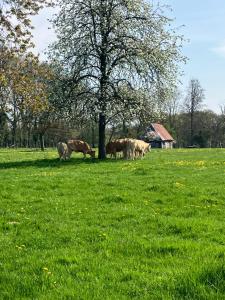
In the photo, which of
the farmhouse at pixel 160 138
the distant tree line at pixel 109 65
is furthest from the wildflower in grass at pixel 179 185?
the farmhouse at pixel 160 138

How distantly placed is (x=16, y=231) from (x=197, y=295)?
6.11m

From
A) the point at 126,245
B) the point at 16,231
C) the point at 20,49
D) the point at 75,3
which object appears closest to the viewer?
the point at 126,245

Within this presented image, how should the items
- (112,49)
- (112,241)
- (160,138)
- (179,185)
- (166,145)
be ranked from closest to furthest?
(112,241) < (179,185) < (112,49) < (160,138) < (166,145)

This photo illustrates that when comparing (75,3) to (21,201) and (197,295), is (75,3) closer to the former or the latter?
(21,201)

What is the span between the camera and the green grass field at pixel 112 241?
7.65m

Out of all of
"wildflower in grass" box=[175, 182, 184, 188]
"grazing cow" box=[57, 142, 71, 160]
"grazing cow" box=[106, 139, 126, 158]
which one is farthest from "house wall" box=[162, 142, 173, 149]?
"wildflower in grass" box=[175, 182, 184, 188]

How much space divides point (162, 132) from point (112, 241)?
106m

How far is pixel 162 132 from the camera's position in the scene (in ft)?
381

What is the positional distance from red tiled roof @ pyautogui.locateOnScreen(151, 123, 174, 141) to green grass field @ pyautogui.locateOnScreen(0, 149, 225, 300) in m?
93.6

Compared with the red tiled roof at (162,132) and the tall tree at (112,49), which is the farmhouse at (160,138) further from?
the tall tree at (112,49)

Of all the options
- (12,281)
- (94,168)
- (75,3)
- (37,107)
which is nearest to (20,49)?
(37,107)

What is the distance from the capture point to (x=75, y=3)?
3800cm

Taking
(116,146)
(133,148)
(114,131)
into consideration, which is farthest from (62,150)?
(114,131)

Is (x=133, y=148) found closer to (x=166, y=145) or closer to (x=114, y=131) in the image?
Result: (x=114, y=131)
